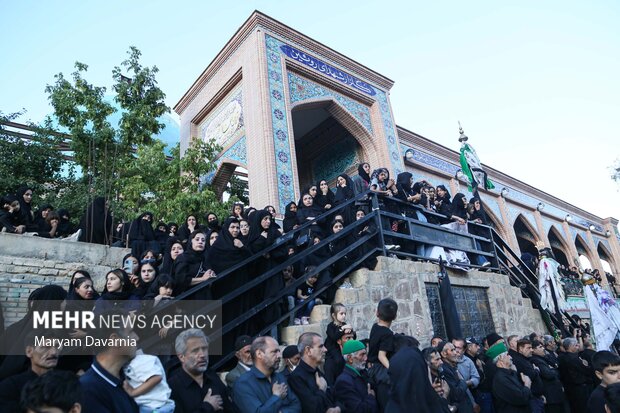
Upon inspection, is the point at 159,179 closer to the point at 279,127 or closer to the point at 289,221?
the point at 279,127

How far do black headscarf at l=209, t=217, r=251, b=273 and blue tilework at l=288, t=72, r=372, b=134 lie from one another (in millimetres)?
6263

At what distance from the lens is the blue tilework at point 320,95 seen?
9970 mm

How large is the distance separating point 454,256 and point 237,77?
6.96m

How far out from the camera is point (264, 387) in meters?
2.57

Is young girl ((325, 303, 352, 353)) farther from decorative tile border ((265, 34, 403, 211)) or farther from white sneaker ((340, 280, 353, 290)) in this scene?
decorative tile border ((265, 34, 403, 211))

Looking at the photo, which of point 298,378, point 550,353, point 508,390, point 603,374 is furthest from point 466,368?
point 298,378

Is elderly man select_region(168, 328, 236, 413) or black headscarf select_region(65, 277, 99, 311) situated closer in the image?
elderly man select_region(168, 328, 236, 413)

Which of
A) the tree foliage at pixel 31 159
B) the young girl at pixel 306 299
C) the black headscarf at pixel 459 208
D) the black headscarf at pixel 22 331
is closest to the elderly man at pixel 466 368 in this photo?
the young girl at pixel 306 299

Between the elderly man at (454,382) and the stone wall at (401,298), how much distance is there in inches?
29.5

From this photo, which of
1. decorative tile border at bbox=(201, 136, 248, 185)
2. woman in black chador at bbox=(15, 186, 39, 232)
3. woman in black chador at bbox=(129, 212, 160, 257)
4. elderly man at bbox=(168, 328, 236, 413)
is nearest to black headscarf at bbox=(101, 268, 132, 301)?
elderly man at bbox=(168, 328, 236, 413)

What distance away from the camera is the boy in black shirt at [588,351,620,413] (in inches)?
120

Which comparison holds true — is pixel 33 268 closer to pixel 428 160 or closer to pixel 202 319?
pixel 202 319

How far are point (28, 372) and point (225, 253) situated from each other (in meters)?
2.18

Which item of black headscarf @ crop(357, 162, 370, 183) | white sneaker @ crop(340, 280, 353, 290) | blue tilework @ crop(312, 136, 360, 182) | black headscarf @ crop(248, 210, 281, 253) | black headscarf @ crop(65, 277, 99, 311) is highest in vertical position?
blue tilework @ crop(312, 136, 360, 182)
